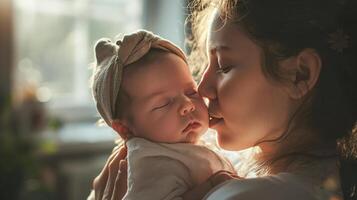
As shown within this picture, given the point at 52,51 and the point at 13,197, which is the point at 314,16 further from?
the point at 52,51

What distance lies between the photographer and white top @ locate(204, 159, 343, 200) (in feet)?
2.58

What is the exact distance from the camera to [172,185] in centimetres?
91

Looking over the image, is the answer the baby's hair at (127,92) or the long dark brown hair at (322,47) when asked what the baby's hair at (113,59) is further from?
the long dark brown hair at (322,47)

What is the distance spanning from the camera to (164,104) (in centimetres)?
98

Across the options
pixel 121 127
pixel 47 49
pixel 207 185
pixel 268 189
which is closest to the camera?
pixel 268 189

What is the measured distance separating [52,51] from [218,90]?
2184mm

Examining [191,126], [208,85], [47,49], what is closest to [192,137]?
[191,126]

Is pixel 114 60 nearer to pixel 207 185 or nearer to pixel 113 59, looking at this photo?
pixel 113 59

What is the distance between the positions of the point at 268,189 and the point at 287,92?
6.1 inches

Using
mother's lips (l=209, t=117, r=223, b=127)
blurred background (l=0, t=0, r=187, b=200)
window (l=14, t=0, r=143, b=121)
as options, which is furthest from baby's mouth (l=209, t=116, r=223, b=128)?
window (l=14, t=0, r=143, b=121)

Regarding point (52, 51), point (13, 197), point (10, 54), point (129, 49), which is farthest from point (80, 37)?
point (129, 49)

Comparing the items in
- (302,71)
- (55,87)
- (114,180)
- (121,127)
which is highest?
(302,71)

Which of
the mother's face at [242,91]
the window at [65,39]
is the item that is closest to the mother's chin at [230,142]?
the mother's face at [242,91]

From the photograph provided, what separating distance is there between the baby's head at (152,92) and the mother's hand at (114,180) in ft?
0.25
